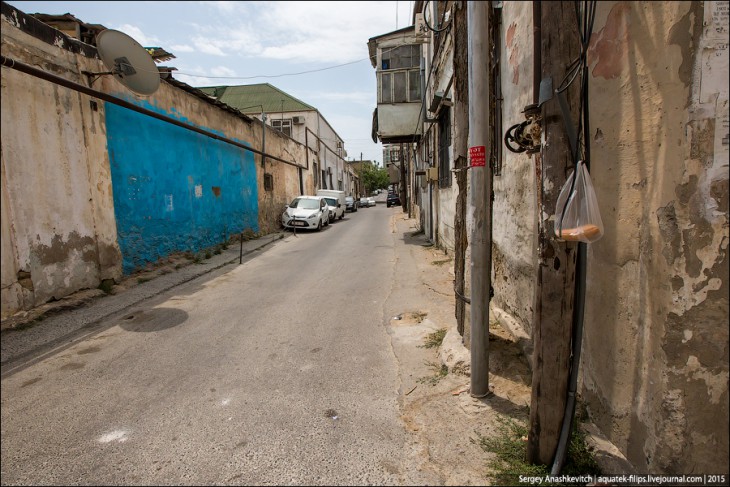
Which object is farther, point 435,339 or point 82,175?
point 82,175

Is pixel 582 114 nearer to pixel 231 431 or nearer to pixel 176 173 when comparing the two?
pixel 231 431

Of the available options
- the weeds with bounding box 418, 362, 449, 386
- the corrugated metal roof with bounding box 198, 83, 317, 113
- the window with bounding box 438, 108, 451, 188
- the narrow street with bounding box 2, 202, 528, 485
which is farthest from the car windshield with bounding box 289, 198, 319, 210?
the corrugated metal roof with bounding box 198, 83, 317, 113

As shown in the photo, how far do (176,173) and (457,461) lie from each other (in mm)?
8792

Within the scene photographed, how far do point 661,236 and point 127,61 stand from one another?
7.14m

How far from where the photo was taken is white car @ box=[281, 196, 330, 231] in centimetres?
1556

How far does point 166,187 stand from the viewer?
27.6ft

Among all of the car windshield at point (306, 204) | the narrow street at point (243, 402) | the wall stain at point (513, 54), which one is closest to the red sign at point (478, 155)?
the wall stain at point (513, 54)

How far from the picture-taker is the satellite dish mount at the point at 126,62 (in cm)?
555

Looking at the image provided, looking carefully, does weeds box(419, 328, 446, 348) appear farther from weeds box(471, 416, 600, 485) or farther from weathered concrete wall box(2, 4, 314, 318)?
weathered concrete wall box(2, 4, 314, 318)

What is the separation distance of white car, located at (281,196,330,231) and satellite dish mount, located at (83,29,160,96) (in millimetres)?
9304

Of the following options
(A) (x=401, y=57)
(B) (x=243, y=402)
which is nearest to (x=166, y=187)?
(B) (x=243, y=402)

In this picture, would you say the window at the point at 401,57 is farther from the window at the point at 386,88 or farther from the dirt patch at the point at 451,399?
the dirt patch at the point at 451,399

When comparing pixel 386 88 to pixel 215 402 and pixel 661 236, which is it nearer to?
pixel 215 402

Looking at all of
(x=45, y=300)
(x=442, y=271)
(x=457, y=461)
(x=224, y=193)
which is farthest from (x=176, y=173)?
(x=457, y=461)
